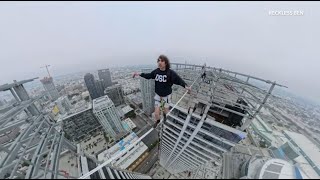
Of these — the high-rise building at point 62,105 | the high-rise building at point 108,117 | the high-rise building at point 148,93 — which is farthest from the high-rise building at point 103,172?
the high-rise building at point 62,105

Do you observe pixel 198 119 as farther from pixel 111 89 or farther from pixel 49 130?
pixel 111 89

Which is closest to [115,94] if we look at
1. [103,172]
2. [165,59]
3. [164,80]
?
[164,80]

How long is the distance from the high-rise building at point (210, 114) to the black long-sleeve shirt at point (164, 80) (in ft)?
4.71

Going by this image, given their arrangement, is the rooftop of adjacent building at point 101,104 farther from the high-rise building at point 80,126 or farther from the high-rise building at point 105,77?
the high-rise building at point 105,77

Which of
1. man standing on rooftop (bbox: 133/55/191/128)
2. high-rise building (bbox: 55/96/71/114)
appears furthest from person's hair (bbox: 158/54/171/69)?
high-rise building (bbox: 55/96/71/114)

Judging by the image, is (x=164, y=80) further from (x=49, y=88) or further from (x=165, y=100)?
(x=49, y=88)

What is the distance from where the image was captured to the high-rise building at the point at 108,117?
30216 mm

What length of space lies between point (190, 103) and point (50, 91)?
75.3 metres

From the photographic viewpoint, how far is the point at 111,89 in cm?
4778

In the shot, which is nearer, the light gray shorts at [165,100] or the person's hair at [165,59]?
the person's hair at [165,59]

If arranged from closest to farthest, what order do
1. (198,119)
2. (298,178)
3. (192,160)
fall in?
(298,178), (198,119), (192,160)

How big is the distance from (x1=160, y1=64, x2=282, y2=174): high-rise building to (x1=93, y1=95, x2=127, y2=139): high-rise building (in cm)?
2228

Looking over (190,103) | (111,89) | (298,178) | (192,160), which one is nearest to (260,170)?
(298,178)

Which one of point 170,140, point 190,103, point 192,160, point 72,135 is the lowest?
point 72,135
